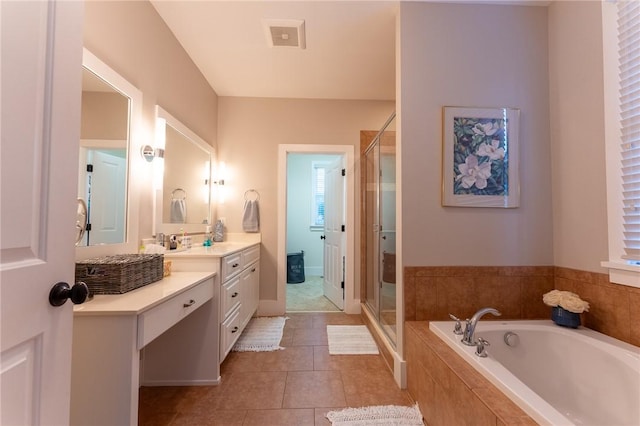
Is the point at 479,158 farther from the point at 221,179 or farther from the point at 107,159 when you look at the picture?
the point at 221,179

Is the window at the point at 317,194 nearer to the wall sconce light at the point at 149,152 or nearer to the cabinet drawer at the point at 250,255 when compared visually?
the cabinet drawer at the point at 250,255

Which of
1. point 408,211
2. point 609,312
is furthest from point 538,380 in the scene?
point 408,211

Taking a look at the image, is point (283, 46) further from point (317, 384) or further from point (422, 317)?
point (317, 384)

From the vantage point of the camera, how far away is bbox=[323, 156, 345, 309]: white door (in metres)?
3.39

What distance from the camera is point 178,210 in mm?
2344

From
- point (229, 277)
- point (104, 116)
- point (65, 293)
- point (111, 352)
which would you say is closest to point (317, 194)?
point (229, 277)

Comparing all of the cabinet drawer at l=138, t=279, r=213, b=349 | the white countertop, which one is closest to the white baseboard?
the cabinet drawer at l=138, t=279, r=213, b=349

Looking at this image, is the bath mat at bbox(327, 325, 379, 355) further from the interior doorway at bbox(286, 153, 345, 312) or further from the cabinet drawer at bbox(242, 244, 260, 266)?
the cabinet drawer at bbox(242, 244, 260, 266)

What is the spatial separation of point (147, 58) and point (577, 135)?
2.82 m

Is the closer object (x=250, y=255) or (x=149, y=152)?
(x=149, y=152)

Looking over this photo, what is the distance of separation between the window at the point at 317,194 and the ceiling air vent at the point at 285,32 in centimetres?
310

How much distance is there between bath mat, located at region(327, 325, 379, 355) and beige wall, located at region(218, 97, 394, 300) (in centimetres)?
91

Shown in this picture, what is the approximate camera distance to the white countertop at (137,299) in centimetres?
102

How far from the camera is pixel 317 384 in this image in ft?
5.99
